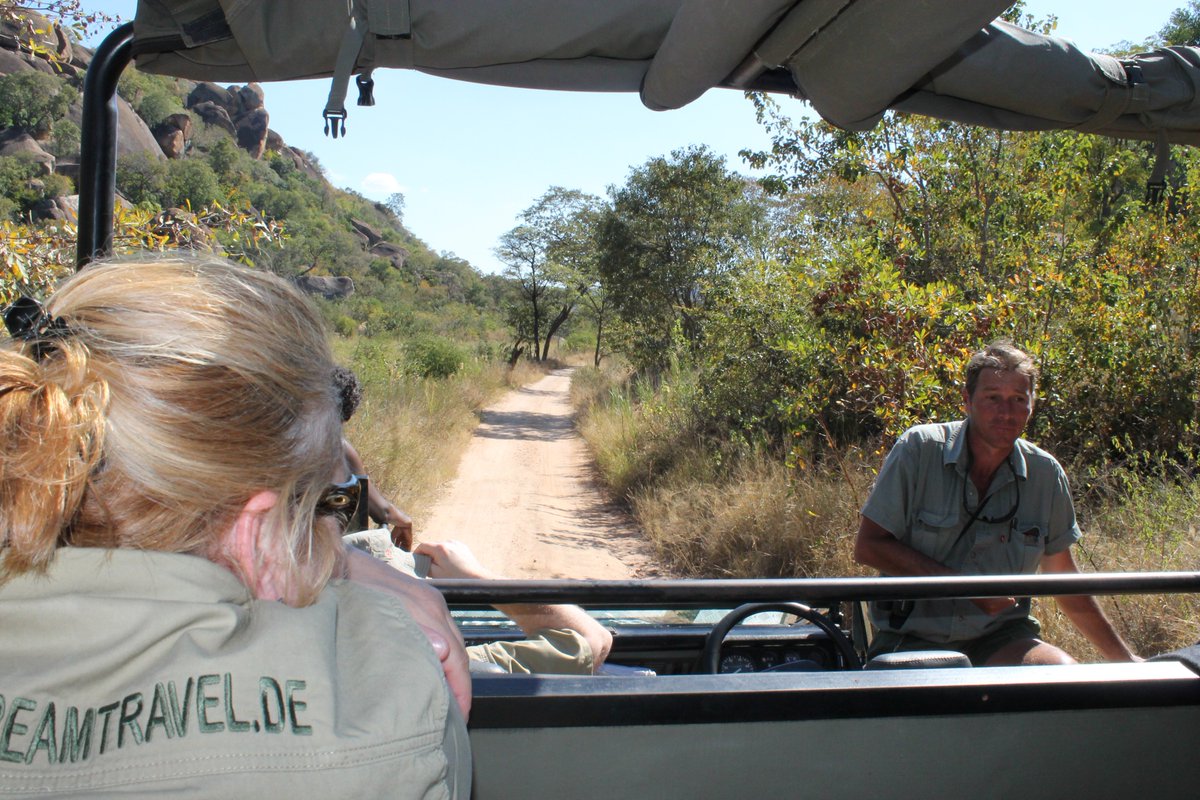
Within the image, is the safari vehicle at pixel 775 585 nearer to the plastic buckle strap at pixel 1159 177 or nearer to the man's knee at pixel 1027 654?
the plastic buckle strap at pixel 1159 177

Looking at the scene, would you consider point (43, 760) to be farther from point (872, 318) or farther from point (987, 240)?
point (987, 240)

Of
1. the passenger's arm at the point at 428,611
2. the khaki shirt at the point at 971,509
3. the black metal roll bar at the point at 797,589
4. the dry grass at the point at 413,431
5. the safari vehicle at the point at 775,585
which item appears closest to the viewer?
the passenger's arm at the point at 428,611

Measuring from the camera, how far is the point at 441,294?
5338 centimetres

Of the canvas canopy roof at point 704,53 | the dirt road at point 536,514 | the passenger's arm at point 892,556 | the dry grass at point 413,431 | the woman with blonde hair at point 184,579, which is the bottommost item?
the dirt road at point 536,514

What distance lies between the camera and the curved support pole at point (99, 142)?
157cm

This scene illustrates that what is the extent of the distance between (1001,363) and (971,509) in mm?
501

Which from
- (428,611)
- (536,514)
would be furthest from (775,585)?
(536,514)

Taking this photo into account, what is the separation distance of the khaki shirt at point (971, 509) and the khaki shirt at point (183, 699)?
90.9 inches

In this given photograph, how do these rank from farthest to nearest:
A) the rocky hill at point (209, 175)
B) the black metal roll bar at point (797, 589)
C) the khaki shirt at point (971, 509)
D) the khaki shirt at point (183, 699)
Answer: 1. the rocky hill at point (209, 175)
2. the khaki shirt at point (971, 509)
3. the black metal roll bar at point (797, 589)
4. the khaki shirt at point (183, 699)

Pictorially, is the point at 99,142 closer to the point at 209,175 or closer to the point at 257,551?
the point at 257,551

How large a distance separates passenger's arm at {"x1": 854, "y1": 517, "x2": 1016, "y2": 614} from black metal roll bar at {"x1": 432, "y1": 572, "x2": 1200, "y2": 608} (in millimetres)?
891

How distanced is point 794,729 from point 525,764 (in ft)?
1.42

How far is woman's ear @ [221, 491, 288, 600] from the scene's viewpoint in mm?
893

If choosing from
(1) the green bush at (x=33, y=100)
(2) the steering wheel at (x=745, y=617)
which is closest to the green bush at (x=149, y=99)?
(1) the green bush at (x=33, y=100)
